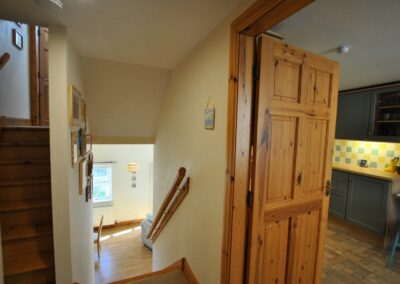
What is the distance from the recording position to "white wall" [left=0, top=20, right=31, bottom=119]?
7.99ft

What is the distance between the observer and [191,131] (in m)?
1.80

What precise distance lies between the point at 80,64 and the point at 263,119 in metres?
1.98

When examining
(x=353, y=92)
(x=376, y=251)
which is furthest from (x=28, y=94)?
(x=376, y=251)

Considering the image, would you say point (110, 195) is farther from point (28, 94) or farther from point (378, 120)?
point (378, 120)

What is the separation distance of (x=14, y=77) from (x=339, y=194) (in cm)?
536

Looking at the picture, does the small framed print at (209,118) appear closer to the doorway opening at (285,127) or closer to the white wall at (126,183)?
the doorway opening at (285,127)

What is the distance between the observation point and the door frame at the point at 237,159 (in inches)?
43.8

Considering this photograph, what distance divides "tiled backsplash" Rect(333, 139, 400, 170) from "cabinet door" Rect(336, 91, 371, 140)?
335 mm

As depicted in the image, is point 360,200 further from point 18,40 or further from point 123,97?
point 18,40

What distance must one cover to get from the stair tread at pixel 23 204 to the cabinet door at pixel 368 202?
4062 mm

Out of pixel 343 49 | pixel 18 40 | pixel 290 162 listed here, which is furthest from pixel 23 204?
pixel 343 49

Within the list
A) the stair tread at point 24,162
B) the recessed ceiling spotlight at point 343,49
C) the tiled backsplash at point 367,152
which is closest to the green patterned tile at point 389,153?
the tiled backsplash at point 367,152

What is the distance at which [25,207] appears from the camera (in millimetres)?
1741

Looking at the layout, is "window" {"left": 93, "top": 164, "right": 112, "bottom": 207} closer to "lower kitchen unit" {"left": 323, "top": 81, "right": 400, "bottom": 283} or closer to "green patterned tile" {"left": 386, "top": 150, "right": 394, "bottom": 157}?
"lower kitchen unit" {"left": 323, "top": 81, "right": 400, "bottom": 283}
